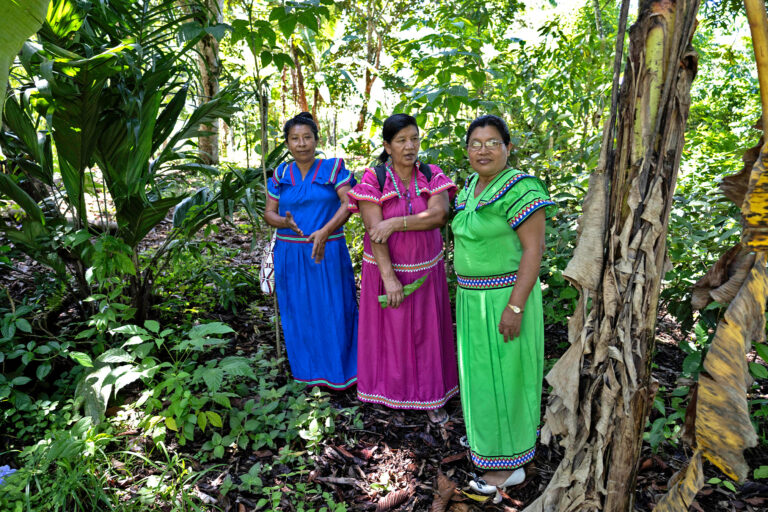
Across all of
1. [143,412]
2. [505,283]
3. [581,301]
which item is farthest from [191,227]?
[581,301]

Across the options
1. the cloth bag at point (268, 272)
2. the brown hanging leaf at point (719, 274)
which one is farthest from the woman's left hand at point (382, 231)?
the brown hanging leaf at point (719, 274)

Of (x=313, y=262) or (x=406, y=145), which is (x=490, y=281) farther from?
(x=313, y=262)

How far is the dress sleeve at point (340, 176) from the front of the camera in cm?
304

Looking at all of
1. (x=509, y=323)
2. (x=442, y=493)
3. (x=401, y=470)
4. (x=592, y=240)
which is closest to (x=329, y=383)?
(x=401, y=470)

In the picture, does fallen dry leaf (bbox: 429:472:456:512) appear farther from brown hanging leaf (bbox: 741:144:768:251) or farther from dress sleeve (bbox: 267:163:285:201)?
dress sleeve (bbox: 267:163:285:201)

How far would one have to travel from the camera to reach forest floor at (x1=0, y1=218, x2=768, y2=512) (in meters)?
2.15

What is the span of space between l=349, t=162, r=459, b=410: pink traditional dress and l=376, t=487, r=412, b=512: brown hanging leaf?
663 mm

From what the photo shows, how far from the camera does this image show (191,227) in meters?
3.27

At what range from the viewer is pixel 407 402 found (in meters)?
2.92

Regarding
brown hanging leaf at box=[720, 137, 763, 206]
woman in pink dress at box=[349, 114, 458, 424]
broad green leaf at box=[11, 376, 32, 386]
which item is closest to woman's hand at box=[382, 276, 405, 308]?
woman in pink dress at box=[349, 114, 458, 424]

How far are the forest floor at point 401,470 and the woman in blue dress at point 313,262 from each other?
365mm

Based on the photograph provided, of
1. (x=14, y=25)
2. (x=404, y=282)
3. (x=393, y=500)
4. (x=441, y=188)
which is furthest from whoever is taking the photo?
(x=404, y=282)

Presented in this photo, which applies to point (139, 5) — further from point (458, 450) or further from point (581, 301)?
point (458, 450)

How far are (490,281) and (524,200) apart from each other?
0.41 m
